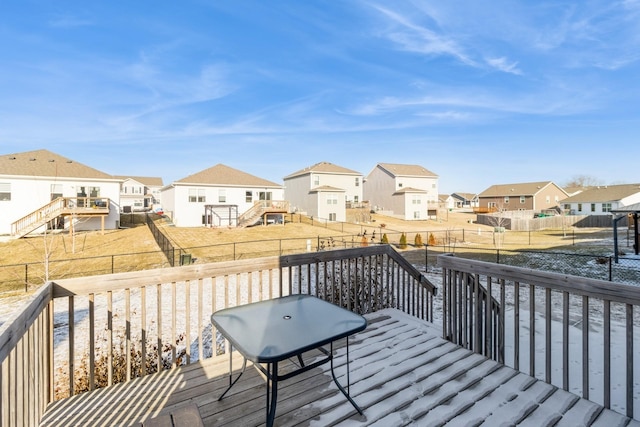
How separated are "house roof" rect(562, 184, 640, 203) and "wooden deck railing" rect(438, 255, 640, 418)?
4451 cm

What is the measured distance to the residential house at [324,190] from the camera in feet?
106

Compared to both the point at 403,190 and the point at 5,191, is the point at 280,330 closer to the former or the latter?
the point at 5,191

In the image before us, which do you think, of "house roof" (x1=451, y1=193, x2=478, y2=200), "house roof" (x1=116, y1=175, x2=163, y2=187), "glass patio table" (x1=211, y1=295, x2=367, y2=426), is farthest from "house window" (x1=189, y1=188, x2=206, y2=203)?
"house roof" (x1=451, y1=193, x2=478, y2=200)

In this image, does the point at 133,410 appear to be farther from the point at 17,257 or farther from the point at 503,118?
the point at 503,118

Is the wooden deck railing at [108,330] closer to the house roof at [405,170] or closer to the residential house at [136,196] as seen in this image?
the house roof at [405,170]

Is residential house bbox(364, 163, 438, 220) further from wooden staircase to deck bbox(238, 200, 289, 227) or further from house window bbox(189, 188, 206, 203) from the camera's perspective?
house window bbox(189, 188, 206, 203)

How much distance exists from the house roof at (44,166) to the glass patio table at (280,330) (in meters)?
25.4

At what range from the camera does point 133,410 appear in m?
2.32

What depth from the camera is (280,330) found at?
2145 millimetres

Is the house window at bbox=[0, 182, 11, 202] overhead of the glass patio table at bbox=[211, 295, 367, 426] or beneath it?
overhead

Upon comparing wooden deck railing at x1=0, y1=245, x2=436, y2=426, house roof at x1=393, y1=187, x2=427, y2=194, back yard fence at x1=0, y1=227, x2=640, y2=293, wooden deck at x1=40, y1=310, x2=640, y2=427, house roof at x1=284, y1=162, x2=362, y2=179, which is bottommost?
back yard fence at x1=0, y1=227, x2=640, y2=293

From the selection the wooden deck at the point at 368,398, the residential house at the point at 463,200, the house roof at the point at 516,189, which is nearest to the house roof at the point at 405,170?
the house roof at the point at 516,189

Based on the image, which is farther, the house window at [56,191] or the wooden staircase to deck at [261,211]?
the wooden staircase to deck at [261,211]

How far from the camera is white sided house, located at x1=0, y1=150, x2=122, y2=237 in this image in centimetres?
2023
